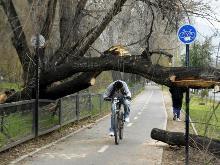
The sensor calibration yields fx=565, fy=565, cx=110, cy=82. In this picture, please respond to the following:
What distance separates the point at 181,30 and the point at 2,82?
842cm

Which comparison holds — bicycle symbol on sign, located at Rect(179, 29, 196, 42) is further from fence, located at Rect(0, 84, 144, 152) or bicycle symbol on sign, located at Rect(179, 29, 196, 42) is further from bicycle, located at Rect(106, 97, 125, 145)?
fence, located at Rect(0, 84, 144, 152)

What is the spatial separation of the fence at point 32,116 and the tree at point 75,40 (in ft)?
2.43

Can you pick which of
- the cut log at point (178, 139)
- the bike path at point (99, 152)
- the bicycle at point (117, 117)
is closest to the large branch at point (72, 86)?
the bicycle at point (117, 117)

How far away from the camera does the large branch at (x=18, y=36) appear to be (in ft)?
55.4

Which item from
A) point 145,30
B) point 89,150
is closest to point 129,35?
point 145,30

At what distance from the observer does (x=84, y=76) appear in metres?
17.3

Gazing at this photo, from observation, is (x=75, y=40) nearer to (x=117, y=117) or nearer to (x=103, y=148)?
(x=117, y=117)

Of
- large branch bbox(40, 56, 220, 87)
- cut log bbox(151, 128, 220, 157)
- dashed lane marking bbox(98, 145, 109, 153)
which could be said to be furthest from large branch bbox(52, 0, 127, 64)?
cut log bbox(151, 128, 220, 157)

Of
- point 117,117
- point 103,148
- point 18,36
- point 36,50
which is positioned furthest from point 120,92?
point 18,36

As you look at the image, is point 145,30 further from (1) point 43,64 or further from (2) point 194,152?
(2) point 194,152

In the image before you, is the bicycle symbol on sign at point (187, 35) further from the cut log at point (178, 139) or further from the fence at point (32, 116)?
the fence at point (32, 116)

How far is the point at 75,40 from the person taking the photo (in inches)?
710

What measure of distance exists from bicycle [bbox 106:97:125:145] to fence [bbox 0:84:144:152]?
82.6 inches

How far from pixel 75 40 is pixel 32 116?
373 centimetres
